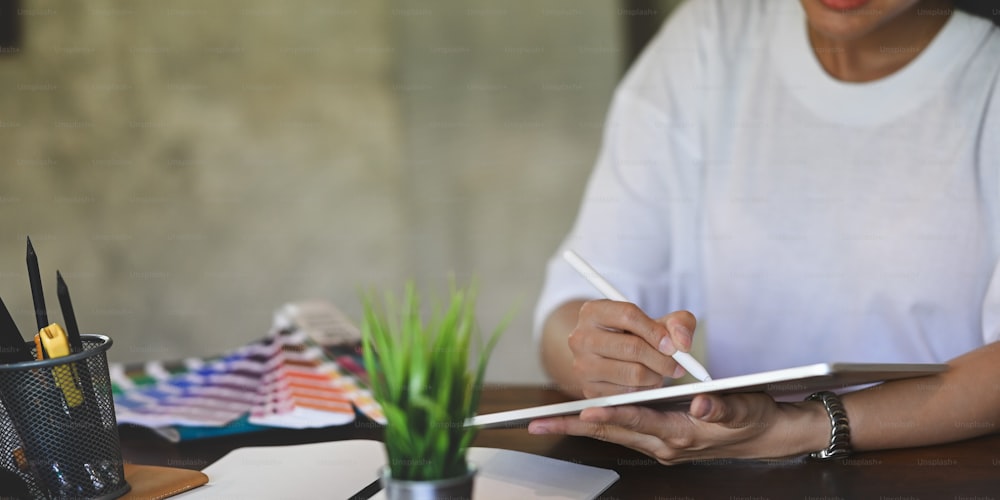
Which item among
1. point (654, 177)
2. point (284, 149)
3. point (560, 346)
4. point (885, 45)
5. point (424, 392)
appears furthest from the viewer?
point (284, 149)

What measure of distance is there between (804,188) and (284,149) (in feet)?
8.89

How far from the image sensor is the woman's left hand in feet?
3.67

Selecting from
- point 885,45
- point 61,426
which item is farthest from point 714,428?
point 885,45

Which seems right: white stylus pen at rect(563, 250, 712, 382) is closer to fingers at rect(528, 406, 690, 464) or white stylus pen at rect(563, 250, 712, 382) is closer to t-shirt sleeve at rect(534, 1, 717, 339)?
fingers at rect(528, 406, 690, 464)

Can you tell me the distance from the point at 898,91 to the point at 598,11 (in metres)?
2.33

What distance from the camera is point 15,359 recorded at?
3.38 ft

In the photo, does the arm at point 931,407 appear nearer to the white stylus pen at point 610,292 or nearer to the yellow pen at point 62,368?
the white stylus pen at point 610,292

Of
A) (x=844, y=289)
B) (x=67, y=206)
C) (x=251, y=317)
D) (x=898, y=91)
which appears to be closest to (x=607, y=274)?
(x=844, y=289)

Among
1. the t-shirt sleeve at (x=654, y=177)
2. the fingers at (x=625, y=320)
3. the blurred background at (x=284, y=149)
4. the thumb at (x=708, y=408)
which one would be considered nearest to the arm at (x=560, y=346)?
the t-shirt sleeve at (x=654, y=177)

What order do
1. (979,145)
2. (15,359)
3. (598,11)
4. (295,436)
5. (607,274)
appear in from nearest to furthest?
(15,359)
(295,436)
(979,145)
(607,274)
(598,11)

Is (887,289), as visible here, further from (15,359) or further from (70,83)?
(70,83)

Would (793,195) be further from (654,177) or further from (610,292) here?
(610,292)

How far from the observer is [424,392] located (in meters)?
0.76

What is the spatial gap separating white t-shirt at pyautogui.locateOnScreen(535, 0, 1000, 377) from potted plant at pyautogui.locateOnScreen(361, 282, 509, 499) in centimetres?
99
